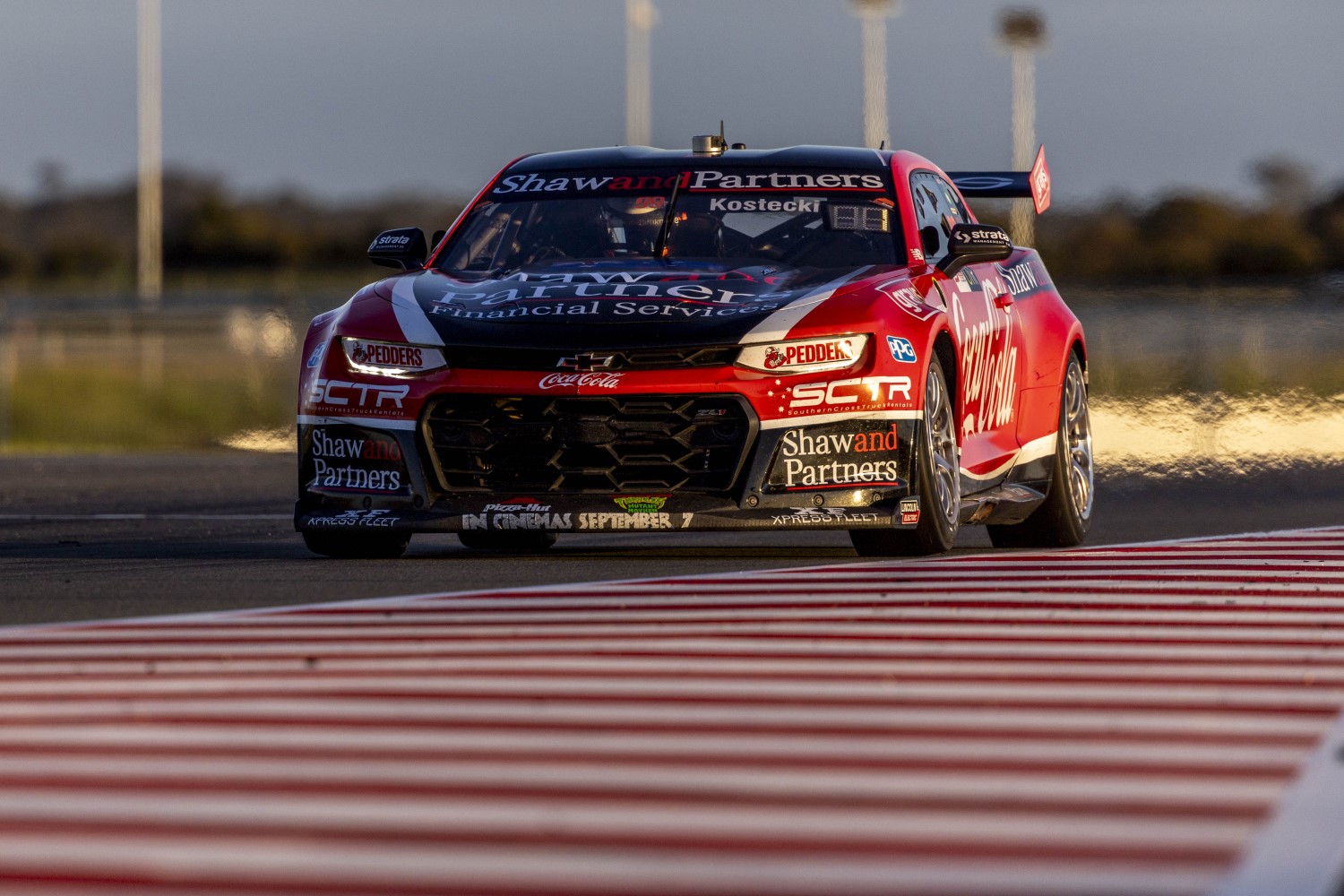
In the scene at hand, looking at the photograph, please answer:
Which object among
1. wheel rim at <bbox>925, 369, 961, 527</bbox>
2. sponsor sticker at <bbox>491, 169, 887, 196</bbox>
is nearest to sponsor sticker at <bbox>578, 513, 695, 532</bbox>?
wheel rim at <bbox>925, 369, 961, 527</bbox>

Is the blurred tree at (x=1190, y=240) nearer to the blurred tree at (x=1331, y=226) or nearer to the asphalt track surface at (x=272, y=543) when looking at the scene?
the blurred tree at (x=1331, y=226)

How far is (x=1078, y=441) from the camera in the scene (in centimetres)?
1173

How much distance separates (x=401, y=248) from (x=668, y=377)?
1.89m

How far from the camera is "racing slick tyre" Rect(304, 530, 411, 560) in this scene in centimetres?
970

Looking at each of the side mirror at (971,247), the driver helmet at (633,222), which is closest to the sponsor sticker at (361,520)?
the driver helmet at (633,222)

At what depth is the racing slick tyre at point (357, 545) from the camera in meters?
9.70

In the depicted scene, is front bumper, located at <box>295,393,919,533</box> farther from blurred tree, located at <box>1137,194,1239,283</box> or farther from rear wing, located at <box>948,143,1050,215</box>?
blurred tree, located at <box>1137,194,1239,283</box>

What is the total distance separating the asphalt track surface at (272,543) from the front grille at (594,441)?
32cm

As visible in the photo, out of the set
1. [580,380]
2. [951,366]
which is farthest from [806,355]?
[951,366]

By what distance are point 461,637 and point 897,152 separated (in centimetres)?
496

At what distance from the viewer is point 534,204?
413 inches

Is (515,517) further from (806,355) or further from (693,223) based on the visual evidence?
(693,223)

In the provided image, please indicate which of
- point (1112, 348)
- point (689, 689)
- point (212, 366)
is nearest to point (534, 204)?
point (689, 689)

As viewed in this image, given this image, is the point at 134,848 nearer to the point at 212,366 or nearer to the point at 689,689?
the point at 689,689
